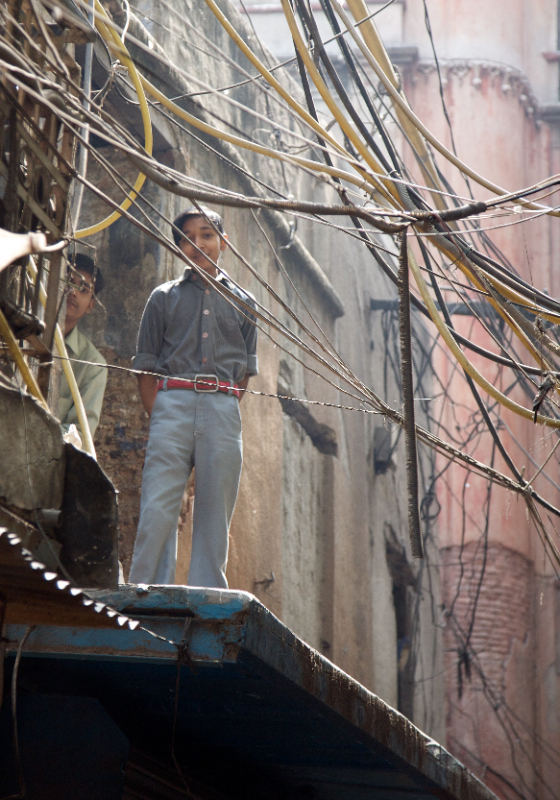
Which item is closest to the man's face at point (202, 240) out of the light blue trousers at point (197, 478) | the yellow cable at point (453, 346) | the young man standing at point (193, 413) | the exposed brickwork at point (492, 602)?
the young man standing at point (193, 413)

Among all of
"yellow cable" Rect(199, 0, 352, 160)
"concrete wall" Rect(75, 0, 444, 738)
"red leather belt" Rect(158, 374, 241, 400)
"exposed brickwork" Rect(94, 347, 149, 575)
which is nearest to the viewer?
"yellow cable" Rect(199, 0, 352, 160)

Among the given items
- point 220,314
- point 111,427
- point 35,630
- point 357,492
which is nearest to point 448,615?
point 357,492

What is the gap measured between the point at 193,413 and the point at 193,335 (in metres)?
0.36

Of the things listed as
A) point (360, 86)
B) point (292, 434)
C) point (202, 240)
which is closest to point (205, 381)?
point (202, 240)

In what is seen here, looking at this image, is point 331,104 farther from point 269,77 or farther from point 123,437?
point 123,437

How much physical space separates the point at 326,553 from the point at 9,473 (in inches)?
223

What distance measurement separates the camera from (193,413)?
12.8 feet

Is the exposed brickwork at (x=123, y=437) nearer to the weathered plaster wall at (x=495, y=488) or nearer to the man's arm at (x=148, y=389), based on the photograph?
the man's arm at (x=148, y=389)

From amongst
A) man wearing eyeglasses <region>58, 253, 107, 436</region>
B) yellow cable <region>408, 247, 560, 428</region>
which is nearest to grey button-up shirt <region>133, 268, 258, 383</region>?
man wearing eyeglasses <region>58, 253, 107, 436</region>

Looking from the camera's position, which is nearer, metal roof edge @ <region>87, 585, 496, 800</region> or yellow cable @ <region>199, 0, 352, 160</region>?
metal roof edge @ <region>87, 585, 496, 800</region>

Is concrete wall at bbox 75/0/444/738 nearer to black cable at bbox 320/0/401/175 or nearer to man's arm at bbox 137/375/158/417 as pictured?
black cable at bbox 320/0/401/175

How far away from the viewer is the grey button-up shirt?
13.2 ft

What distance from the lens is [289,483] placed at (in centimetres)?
718

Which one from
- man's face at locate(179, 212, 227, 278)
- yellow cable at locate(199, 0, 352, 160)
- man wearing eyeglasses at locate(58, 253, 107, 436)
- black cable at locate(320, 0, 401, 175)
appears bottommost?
man wearing eyeglasses at locate(58, 253, 107, 436)
